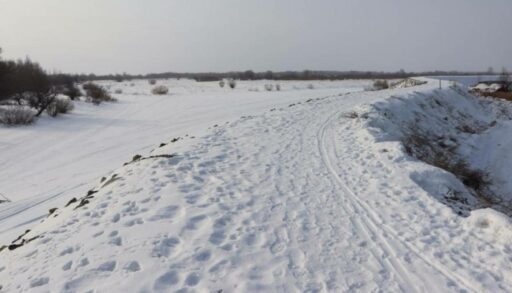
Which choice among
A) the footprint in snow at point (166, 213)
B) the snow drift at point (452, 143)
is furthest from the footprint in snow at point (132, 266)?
the snow drift at point (452, 143)

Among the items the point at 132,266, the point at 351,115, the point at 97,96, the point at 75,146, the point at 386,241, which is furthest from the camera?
the point at 97,96

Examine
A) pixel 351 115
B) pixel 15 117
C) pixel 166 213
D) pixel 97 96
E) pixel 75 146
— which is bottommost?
pixel 75 146

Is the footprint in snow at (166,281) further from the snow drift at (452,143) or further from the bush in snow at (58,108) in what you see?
the bush in snow at (58,108)

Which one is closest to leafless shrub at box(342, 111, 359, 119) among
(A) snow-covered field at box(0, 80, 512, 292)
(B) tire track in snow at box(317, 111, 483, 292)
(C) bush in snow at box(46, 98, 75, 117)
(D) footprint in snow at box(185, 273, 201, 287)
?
(A) snow-covered field at box(0, 80, 512, 292)

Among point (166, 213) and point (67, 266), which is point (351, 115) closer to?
point (166, 213)

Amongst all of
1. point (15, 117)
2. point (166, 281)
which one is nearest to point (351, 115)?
point (166, 281)

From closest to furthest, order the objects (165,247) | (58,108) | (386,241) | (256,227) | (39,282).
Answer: (39,282) < (165,247) < (386,241) < (256,227) < (58,108)

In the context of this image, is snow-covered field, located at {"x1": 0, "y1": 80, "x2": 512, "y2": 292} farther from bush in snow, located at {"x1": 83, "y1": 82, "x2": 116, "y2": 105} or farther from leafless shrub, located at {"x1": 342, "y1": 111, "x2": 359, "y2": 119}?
bush in snow, located at {"x1": 83, "y1": 82, "x2": 116, "y2": 105}

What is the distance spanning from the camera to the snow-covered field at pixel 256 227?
4.52 meters

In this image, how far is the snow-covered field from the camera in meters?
4.52

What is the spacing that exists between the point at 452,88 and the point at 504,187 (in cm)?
1877

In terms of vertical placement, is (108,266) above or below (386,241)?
above

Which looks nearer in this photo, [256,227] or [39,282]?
[39,282]

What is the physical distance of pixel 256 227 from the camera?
5.86 meters
